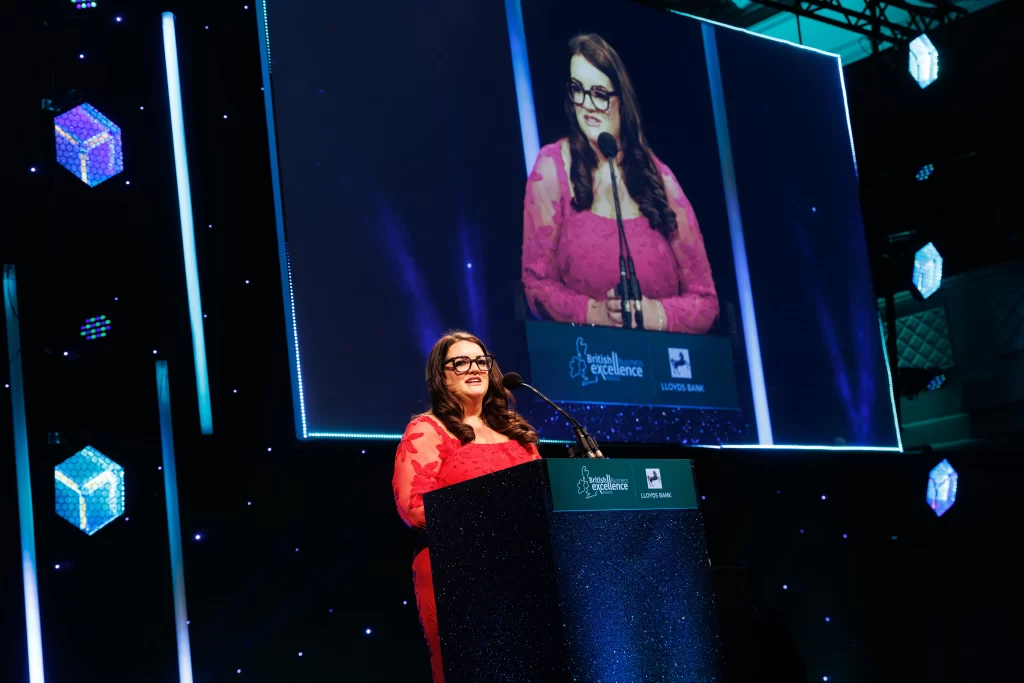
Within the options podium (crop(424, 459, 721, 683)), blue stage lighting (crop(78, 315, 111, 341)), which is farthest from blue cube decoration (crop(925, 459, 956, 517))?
blue stage lighting (crop(78, 315, 111, 341))

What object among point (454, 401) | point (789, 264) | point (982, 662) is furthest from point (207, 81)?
point (982, 662)

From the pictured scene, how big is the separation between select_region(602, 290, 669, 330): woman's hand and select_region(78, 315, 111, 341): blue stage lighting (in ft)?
5.53

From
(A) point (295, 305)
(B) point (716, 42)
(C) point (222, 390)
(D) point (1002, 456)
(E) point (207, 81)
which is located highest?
(B) point (716, 42)

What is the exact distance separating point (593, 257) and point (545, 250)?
213 millimetres

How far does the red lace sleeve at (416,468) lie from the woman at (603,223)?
1413 millimetres

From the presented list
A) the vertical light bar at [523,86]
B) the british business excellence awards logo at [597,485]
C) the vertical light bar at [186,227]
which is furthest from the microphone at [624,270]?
the british business excellence awards logo at [597,485]

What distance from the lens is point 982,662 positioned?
20.7 feet

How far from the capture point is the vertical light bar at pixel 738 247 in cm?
457

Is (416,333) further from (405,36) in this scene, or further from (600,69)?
(600,69)

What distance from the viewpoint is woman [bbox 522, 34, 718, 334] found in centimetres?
408

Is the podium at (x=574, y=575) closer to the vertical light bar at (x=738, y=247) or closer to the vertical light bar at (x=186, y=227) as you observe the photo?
the vertical light bar at (x=186, y=227)

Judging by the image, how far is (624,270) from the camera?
427 cm

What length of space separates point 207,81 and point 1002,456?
17.3 feet

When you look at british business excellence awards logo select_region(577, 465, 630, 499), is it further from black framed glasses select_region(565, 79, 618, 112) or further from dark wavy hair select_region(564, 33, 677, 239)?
black framed glasses select_region(565, 79, 618, 112)
